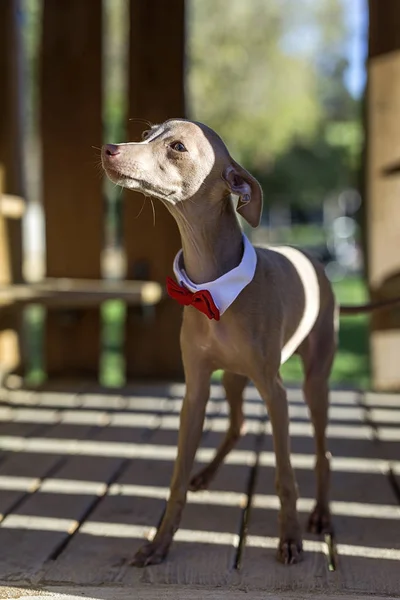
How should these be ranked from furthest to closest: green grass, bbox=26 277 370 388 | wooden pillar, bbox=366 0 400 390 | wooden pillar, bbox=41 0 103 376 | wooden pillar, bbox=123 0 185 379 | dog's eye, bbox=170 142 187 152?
green grass, bbox=26 277 370 388 < wooden pillar, bbox=41 0 103 376 < wooden pillar, bbox=123 0 185 379 < wooden pillar, bbox=366 0 400 390 < dog's eye, bbox=170 142 187 152

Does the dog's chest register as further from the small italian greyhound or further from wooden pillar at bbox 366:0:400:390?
wooden pillar at bbox 366:0:400:390

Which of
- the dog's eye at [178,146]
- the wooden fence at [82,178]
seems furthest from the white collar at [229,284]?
the wooden fence at [82,178]

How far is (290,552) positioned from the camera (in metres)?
2.72

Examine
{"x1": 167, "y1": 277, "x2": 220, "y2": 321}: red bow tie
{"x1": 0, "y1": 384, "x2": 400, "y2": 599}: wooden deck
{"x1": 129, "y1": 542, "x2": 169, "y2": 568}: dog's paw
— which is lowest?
{"x1": 0, "y1": 384, "x2": 400, "y2": 599}: wooden deck

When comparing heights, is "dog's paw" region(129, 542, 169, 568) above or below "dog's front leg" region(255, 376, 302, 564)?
below

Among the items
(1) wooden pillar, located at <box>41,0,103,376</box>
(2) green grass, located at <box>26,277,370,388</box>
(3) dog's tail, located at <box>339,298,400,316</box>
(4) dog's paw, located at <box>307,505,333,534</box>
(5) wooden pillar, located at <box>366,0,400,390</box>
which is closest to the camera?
(4) dog's paw, located at <box>307,505,333,534</box>

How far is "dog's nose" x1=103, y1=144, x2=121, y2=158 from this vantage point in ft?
7.84

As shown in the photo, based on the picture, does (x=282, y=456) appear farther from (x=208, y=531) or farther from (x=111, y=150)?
(x=111, y=150)

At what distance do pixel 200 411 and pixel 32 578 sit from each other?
75 centimetres

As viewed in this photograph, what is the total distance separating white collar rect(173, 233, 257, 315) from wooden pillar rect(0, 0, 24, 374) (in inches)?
116

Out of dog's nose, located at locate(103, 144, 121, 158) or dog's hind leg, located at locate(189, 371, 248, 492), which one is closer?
dog's nose, located at locate(103, 144, 121, 158)

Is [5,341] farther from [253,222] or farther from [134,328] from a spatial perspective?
[253,222]

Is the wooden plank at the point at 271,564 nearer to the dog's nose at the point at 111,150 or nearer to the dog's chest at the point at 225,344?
the dog's chest at the point at 225,344

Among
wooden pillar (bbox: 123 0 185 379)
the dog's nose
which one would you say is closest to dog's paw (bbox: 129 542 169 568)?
the dog's nose
